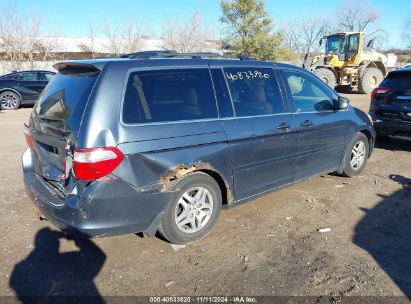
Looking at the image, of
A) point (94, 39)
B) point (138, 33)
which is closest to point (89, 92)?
point (138, 33)

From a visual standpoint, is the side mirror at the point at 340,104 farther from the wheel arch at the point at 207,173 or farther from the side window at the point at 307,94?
the wheel arch at the point at 207,173

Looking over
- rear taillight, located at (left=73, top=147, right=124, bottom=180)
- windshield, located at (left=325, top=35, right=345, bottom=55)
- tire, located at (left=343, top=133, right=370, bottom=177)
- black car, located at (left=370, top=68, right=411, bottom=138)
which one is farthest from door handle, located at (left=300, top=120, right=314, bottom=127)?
windshield, located at (left=325, top=35, right=345, bottom=55)

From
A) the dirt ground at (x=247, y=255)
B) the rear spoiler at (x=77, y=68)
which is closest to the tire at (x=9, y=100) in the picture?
the dirt ground at (x=247, y=255)

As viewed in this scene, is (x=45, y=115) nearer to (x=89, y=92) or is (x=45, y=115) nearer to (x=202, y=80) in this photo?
(x=89, y=92)

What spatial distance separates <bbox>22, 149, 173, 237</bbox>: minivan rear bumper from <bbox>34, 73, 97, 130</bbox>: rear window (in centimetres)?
57

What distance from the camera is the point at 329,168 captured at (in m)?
5.38

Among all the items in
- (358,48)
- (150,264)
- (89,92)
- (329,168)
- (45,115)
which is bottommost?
(150,264)

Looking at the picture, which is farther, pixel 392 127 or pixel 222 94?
pixel 392 127

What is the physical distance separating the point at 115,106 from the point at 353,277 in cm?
247

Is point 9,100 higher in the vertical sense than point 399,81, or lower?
lower

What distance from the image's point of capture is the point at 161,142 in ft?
11.1

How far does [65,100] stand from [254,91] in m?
2.02

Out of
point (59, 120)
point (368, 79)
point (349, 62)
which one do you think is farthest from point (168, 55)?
point (368, 79)

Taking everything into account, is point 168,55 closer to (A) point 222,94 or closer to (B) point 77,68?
(A) point 222,94
